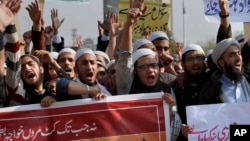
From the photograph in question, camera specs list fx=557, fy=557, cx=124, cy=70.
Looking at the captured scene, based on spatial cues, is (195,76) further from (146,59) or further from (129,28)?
(129,28)

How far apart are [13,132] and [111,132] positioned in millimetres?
795

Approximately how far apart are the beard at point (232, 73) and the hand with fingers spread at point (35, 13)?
6.05 feet

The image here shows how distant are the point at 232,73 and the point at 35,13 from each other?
1960 millimetres

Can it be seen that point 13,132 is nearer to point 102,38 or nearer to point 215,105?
point 215,105

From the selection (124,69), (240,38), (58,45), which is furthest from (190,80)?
(58,45)

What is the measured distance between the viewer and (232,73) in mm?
4527

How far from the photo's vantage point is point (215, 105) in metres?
4.46

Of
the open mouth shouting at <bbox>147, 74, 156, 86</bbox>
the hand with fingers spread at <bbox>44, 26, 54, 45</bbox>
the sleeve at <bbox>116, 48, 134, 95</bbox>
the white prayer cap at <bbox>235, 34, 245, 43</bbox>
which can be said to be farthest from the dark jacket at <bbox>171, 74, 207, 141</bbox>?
the hand with fingers spread at <bbox>44, 26, 54, 45</bbox>

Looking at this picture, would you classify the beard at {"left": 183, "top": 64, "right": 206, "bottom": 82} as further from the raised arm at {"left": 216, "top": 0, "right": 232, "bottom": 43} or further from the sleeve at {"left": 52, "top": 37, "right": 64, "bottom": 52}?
the sleeve at {"left": 52, "top": 37, "right": 64, "bottom": 52}

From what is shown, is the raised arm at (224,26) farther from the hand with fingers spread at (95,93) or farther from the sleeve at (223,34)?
the hand with fingers spread at (95,93)

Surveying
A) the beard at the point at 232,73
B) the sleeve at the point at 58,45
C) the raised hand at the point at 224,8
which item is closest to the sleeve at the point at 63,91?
the beard at the point at 232,73

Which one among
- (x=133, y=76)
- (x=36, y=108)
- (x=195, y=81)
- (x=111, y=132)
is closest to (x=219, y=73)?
(x=195, y=81)

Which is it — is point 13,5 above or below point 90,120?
above

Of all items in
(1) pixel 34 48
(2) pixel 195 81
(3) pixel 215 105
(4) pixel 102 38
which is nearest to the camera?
(3) pixel 215 105
